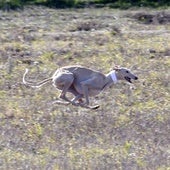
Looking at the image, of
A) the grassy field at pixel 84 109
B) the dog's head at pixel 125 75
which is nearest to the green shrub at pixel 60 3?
the grassy field at pixel 84 109

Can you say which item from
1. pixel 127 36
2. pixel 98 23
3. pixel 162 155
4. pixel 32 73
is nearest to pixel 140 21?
pixel 98 23

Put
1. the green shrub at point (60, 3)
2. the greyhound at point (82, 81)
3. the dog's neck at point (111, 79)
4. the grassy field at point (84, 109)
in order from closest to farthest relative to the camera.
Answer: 1. the grassy field at point (84, 109)
2. the greyhound at point (82, 81)
3. the dog's neck at point (111, 79)
4. the green shrub at point (60, 3)

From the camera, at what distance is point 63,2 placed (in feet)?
101

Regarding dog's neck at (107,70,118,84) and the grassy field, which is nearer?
the grassy field

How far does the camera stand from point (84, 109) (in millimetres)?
12125

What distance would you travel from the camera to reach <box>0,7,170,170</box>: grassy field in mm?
8969

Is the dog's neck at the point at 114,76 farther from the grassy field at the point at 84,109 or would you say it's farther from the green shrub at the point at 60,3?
the green shrub at the point at 60,3

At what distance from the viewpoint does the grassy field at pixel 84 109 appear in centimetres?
897

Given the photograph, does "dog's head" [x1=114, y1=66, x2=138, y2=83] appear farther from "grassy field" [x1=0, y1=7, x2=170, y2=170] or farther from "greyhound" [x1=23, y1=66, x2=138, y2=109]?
"grassy field" [x1=0, y1=7, x2=170, y2=170]

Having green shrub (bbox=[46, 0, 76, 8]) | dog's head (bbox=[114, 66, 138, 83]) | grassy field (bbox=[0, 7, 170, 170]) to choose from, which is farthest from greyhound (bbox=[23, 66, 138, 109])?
green shrub (bbox=[46, 0, 76, 8])

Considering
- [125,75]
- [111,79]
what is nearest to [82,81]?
[111,79]

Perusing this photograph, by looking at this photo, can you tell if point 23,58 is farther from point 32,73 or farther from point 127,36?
point 127,36

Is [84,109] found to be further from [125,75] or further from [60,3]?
[60,3]

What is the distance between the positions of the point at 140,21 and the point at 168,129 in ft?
50.6
